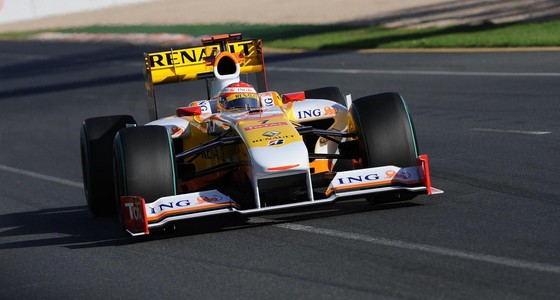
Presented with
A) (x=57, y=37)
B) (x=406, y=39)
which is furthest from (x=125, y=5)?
(x=406, y=39)

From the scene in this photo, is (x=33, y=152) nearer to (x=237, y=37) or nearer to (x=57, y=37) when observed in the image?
(x=237, y=37)

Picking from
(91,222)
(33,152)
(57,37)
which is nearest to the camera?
(91,222)

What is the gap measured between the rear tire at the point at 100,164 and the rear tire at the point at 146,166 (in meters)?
1.91

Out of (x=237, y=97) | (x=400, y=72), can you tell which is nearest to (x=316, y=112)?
(x=237, y=97)

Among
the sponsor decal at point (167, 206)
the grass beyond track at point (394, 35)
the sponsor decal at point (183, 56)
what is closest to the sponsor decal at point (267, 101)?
the sponsor decal at point (183, 56)

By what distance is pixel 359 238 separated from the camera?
350 inches

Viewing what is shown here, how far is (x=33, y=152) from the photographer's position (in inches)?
769

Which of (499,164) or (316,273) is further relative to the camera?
(499,164)

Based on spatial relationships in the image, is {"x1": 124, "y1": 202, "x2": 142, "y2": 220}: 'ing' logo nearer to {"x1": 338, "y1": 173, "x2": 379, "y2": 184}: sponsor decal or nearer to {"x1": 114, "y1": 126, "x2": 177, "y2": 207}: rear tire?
{"x1": 114, "y1": 126, "x2": 177, "y2": 207}: rear tire

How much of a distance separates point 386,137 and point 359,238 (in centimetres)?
142

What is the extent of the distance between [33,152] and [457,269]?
43.4 ft

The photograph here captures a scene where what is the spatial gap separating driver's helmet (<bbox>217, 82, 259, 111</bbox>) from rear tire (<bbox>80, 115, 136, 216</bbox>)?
131 cm

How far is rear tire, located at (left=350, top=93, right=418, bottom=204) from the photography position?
9945mm

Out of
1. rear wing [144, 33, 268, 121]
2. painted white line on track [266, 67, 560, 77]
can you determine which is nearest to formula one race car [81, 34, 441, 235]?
rear wing [144, 33, 268, 121]
